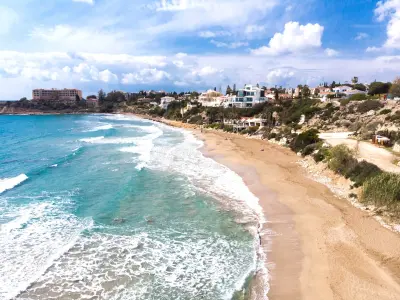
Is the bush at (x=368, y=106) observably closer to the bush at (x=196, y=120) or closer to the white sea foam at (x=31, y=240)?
the bush at (x=196, y=120)

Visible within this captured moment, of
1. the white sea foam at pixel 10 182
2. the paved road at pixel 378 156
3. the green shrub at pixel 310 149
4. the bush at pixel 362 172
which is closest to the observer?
the bush at pixel 362 172

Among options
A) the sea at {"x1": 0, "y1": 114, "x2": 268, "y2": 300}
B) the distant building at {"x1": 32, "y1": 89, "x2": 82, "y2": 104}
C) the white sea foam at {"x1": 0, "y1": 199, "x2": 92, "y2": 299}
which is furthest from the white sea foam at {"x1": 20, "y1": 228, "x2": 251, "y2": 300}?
the distant building at {"x1": 32, "y1": 89, "x2": 82, "y2": 104}

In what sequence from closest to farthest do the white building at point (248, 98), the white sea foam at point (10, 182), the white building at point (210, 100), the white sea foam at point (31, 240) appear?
the white sea foam at point (31, 240), the white sea foam at point (10, 182), the white building at point (248, 98), the white building at point (210, 100)

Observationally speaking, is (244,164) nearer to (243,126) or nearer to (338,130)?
(338,130)

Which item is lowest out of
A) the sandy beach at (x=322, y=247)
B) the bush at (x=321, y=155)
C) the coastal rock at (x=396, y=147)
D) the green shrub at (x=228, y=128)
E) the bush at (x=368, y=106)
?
the sandy beach at (x=322, y=247)

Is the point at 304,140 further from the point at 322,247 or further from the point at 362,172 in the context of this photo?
the point at 322,247

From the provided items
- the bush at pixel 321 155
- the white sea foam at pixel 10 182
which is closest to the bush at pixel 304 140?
the bush at pixel 321 155

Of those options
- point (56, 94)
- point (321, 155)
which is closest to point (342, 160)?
point (321, 155)
